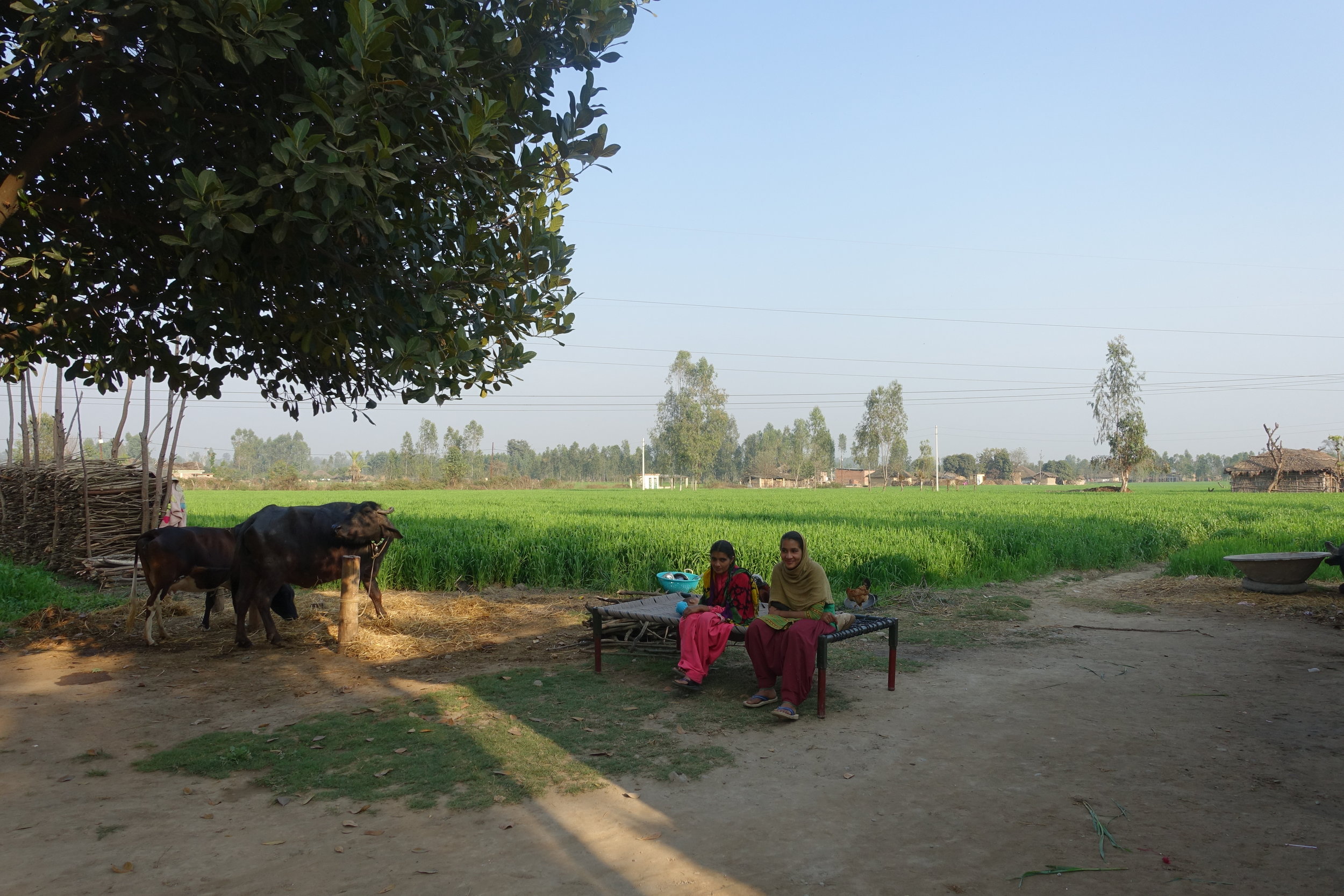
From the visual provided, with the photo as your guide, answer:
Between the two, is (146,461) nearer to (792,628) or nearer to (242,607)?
(242,607)

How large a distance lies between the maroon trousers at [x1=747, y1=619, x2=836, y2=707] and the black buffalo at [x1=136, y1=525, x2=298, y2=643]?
4684 mm

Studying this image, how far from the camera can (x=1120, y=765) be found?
4469 mm

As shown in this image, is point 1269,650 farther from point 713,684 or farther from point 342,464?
point 342,464

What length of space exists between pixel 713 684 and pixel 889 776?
208 centimetres

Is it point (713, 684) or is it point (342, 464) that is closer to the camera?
point (713, 684)

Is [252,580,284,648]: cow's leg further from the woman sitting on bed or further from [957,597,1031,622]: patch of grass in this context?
[957,597,1031,622]: patch of grass

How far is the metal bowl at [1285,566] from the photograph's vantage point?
34.0 feet

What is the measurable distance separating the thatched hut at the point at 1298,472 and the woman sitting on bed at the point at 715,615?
157 feet

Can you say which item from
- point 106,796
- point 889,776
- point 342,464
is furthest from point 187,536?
point 342,464

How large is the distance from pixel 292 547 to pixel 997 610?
25.3 ft

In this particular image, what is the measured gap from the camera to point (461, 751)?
4.66m

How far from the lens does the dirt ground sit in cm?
323

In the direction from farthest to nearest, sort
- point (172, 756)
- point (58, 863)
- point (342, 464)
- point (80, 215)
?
point (342, 464), point (80, 215), point (172, 756), point (58, 863)

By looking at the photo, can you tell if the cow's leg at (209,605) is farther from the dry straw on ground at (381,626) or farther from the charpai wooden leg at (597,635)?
the charpai wooden leg at (597,635)
